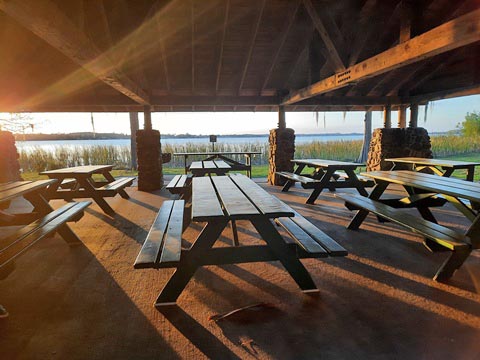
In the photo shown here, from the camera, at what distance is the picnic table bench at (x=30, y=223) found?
2.17m

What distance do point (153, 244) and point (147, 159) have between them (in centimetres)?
546

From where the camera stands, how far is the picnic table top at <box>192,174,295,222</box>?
1883 millimetres

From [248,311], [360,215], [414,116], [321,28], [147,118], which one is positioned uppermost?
[321,28]

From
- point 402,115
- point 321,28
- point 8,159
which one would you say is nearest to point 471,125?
point 402,115

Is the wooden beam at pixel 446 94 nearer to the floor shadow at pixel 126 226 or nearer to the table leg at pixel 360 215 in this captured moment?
the table leg at pixel 360 215

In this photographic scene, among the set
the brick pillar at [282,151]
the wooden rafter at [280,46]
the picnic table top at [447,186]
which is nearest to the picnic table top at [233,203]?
the picnic table top at [447,186]

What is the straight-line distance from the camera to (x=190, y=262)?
6.79 feet

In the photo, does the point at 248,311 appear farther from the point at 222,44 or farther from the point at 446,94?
the point at 446,94

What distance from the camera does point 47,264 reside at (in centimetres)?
289

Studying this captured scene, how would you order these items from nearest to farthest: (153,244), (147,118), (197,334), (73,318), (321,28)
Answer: (197,334) → (73,318) → (153,244) → (321,28) → (147,118)

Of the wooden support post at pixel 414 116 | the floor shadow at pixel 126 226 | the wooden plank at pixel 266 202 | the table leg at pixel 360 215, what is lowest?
the floor shadow at pixel 126 226

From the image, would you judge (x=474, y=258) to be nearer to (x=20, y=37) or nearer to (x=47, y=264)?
(x=47, y=264)

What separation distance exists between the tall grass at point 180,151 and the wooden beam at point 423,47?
30.9 ft

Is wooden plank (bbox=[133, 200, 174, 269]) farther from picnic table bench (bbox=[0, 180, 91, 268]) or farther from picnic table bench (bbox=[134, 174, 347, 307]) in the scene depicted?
picnic table bench (bbox=[0, 180, 91, 268])
